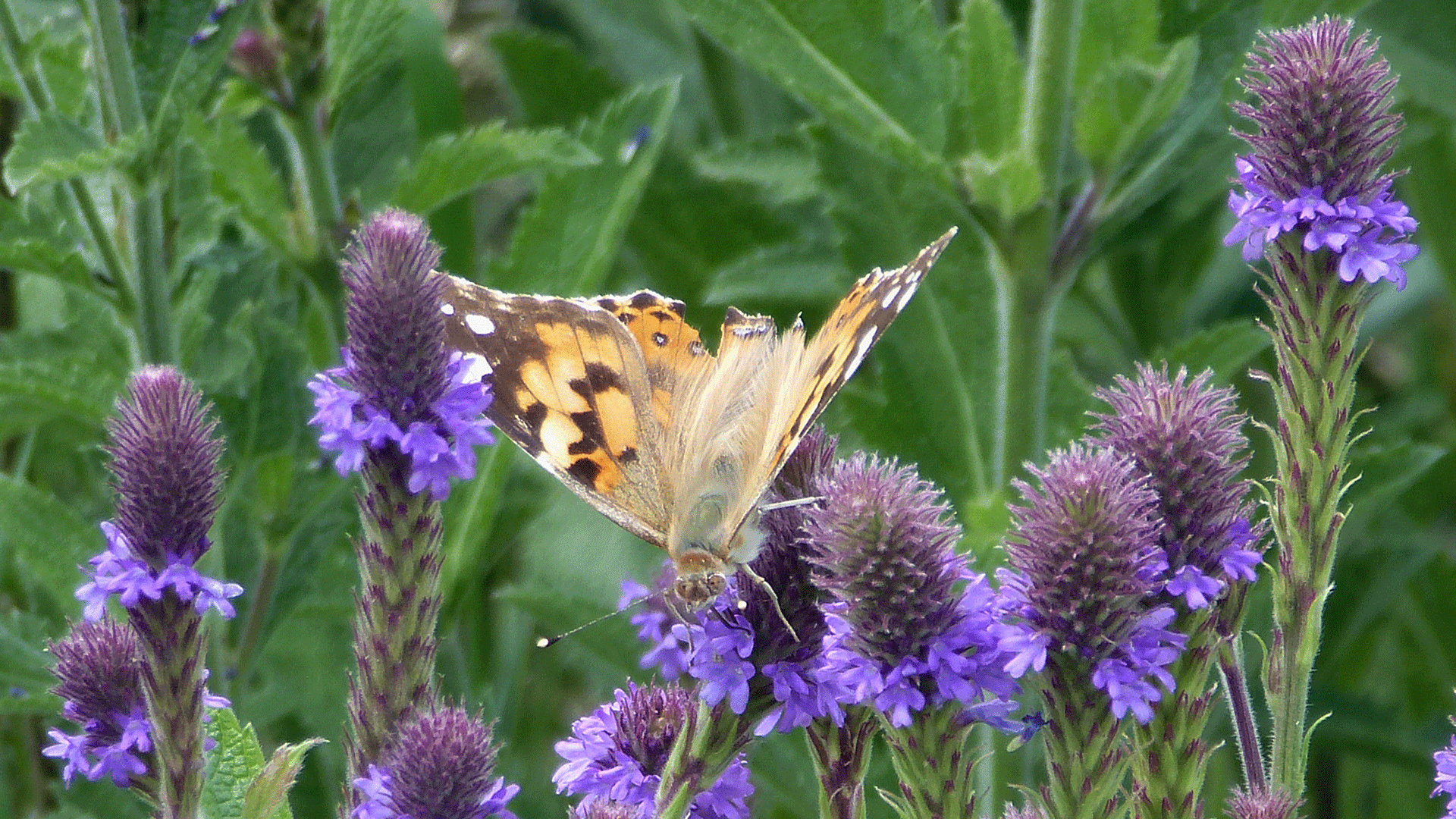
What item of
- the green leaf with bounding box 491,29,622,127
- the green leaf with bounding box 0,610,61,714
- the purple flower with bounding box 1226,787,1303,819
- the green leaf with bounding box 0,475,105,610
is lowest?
the purple flower with bounding box 1226,787,1303,819

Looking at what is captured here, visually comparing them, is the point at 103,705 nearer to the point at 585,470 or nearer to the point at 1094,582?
the point at 585,470

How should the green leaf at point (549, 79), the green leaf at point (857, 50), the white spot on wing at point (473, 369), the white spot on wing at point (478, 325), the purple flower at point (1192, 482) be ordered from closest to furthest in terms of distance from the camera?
the purple flower at point (1192, 482)
the white spot on wing at point (473, 369)
the white spot on wing at point (478, 325)
the green leaf at point (857, 50)
the green leaf at point (549, 79)

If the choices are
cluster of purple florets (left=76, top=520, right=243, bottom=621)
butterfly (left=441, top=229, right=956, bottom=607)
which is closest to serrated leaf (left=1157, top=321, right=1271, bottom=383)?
butterfly (left=441, top=229, right=956, bottom=607)

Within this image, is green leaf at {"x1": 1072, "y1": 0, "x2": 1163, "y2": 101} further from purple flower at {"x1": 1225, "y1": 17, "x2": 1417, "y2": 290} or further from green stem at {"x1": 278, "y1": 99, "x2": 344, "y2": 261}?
green stem at {"x1": 278, "y1": 99, "x2": 344, "y2": 261}

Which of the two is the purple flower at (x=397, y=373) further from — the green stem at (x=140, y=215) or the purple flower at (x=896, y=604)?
the green stem at (x=140, y=215)

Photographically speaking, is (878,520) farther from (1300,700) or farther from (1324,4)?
(1324,4)

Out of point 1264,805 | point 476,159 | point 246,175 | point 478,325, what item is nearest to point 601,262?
point 476,159

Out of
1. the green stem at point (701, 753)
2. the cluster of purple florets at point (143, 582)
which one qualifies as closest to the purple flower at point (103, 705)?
the cluster of purple florets at point (143, 582)
